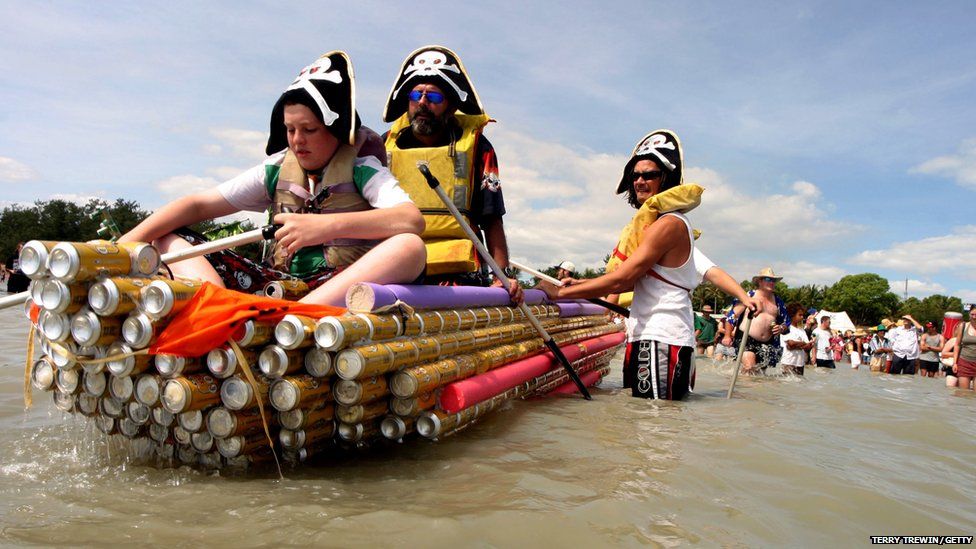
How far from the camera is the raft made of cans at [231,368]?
2137mm

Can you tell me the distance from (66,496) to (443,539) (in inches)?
49.8

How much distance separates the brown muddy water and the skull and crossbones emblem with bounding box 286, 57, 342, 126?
1.60 meters

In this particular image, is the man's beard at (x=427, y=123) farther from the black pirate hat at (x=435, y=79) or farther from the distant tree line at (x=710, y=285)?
the distant tree line at (x=710, y=285)

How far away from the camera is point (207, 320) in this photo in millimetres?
2172

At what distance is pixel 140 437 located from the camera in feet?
8.25

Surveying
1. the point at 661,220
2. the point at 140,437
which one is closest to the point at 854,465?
the point at 661,220

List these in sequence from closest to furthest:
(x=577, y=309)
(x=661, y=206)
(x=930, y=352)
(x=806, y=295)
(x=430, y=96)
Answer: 1. (x=661, y=206)
2. (x=430, y=96)
3. (x=577, y=309)
4. (x=930, y=352)
5. (x=806, y=295)

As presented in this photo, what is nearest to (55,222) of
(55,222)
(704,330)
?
(55,222)

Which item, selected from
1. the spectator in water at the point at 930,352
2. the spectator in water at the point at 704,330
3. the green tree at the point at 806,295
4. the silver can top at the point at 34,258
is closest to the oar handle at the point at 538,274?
the silver can top at the point at 34,258

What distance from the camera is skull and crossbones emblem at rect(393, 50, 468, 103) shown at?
180 inches

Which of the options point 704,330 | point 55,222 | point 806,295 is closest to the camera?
point 704,330

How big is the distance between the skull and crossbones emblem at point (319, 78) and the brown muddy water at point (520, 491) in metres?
1.60

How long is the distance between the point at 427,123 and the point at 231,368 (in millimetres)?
2764

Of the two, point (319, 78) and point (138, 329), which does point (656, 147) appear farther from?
point (138, 329)
